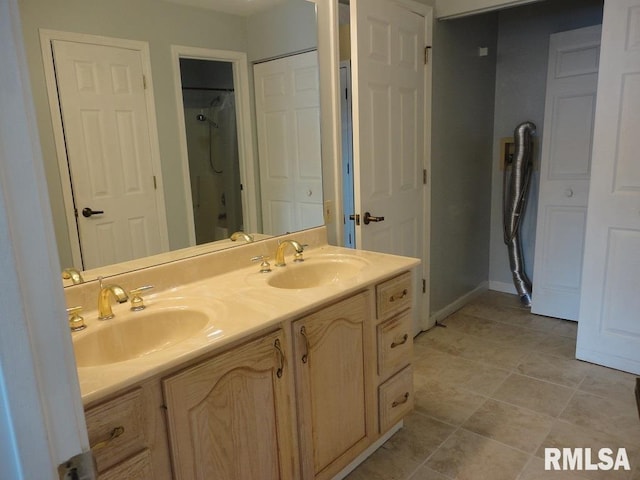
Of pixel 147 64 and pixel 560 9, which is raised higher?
pixel 560 9

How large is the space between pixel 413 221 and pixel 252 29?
4.99 ft

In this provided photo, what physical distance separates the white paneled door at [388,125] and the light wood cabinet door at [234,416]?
1.20m

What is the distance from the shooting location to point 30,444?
492mm

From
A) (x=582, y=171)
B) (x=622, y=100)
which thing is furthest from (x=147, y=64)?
(x=582, y=171)

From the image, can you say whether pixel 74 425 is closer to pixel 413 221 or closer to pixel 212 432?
pixel 212 432

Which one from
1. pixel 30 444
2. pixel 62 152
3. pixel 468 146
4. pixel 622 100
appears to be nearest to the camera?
pixel 30 444

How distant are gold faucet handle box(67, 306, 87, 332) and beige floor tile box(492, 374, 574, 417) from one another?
2035 mm

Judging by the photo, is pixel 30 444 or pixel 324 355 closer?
pixel 30 444

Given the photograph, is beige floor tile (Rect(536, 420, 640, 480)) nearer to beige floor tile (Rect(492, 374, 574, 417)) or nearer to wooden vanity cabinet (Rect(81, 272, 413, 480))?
beige floor tile (Rect(492, 374, 574, 417))

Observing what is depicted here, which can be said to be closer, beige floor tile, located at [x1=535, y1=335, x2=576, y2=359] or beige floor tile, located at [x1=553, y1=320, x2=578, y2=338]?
beige floor tile, located at [x1=535, y1=335, x2=576, y2=359]

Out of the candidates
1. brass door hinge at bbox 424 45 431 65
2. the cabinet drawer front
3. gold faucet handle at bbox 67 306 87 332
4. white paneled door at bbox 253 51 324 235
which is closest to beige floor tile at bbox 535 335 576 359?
white paneled door at bbox 253 51 324 235

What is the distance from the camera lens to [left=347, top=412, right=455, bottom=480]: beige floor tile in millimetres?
1898

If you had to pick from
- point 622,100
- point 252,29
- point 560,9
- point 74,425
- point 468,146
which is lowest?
point 74,425

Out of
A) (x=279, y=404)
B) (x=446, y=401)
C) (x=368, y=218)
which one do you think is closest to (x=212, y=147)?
(x=368, y=218)
